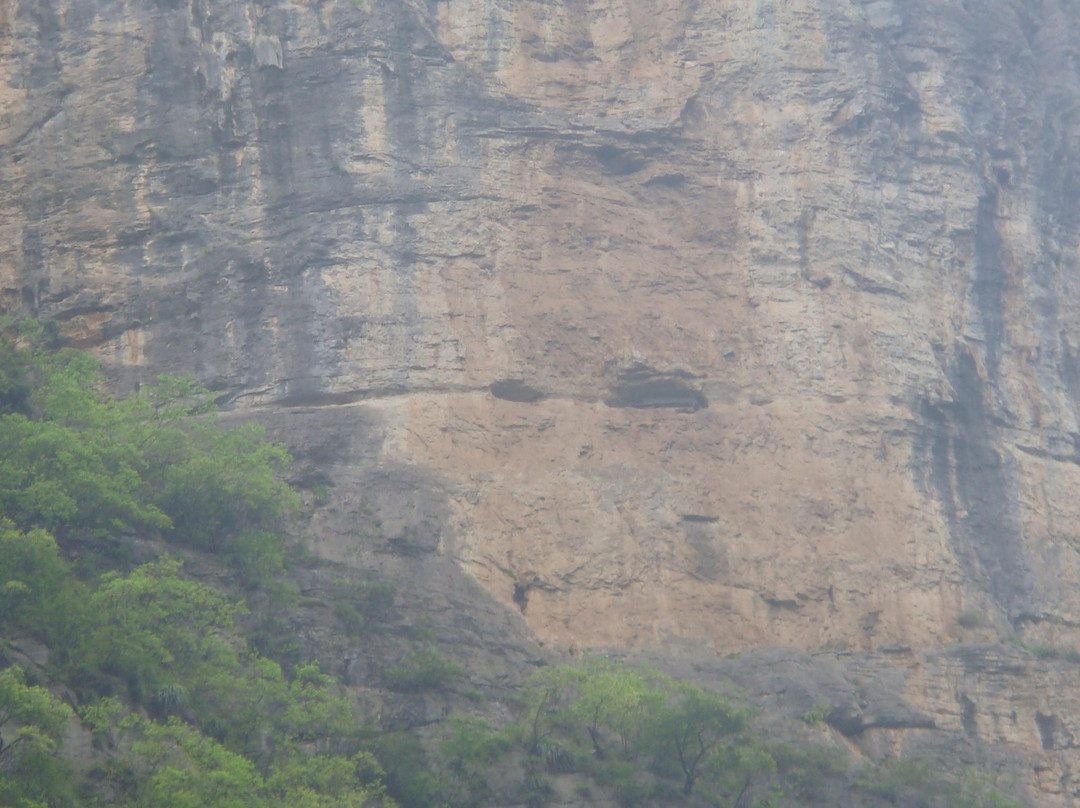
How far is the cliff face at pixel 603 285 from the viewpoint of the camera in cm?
3462

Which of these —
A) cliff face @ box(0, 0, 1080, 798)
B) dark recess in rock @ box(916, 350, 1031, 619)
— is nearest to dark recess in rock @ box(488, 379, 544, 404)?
cliff face @ box(0, 0, 1080, 798)

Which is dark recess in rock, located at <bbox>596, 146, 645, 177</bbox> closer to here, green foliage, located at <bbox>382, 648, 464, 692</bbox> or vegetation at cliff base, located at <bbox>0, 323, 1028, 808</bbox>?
vegetation at cliff base, located at <bbox>0, 323, 1028, 808</bbox>

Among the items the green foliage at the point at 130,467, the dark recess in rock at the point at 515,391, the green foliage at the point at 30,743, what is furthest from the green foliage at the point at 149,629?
the dark recess in rock at the point at 515,391

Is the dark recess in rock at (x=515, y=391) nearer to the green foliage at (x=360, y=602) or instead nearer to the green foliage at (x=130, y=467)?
the green foliage at (x=130, y=467)

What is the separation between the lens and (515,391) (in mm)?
36406

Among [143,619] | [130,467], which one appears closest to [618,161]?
[130,467]

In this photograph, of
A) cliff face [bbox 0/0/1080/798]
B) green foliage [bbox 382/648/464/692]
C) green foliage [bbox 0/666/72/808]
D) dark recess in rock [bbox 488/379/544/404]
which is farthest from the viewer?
dark recess in rock [bbox 488/379/544/404]

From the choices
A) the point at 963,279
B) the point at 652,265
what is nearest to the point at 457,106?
the point at 652,265

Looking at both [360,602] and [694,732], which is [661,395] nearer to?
[360,602]

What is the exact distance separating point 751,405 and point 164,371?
44.2 ft

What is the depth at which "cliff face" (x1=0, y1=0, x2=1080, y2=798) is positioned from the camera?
34.6m

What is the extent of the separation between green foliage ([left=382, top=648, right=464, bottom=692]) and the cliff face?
307cm

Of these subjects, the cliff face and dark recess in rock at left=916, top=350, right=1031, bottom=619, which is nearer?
the cliff face

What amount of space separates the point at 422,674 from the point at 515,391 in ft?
28.2
